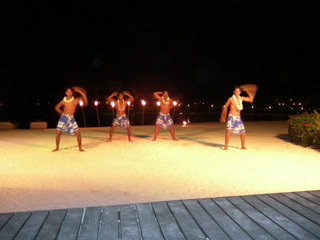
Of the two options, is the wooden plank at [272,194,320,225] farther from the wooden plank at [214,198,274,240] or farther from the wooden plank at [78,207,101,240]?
the wooden plank at [78,207,101,240]

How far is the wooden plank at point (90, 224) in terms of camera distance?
9.27ft

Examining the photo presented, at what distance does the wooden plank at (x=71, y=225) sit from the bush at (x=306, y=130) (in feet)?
24.4

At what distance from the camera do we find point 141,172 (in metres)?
5.93

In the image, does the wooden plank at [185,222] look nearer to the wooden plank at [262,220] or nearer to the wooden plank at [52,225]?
the wooden plank at [262,220]

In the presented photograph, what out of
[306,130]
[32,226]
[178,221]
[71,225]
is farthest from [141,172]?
[306,130]

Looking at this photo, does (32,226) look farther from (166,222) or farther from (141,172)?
(141,172)

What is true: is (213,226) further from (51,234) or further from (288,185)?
(288,185)

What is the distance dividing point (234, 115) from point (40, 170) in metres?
5.00

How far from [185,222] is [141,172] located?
9.43 feet

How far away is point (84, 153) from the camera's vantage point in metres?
7.86

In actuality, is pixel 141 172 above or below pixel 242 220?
below

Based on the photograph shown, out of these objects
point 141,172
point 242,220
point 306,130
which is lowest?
point 141,172

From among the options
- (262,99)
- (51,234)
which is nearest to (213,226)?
(51,234)

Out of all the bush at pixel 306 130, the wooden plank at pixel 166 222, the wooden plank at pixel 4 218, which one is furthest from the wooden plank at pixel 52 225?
the bush at pixel 306 130
